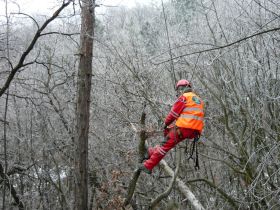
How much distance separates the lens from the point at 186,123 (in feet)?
18.8

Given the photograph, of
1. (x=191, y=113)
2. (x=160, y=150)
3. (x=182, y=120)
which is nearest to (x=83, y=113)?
(x=160, y=150)

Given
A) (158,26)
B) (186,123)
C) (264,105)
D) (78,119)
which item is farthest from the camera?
(158,26)

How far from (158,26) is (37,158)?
6.46m

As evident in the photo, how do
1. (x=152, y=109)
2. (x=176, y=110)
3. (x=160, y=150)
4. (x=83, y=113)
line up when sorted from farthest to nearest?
(x=152, y=109)
(x=83, y=113)
(x=176, y=110)
(x=160, y=150)

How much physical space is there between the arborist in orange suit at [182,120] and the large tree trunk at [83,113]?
1218mm

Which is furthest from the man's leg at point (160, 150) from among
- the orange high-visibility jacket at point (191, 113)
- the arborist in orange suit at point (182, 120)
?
the orange high-visibility jacket at point (191, 113)

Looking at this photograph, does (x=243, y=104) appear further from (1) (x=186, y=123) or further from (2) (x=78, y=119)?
(2) (x=78, y=119)

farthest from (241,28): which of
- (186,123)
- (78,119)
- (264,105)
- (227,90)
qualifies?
(78,119)

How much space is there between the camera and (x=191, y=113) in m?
5.78

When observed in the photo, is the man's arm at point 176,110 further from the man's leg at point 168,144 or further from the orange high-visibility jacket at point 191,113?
the man's leg at point 168,144

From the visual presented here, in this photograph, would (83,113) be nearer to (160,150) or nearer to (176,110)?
(160,150)

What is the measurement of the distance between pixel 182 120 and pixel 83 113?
1.81m

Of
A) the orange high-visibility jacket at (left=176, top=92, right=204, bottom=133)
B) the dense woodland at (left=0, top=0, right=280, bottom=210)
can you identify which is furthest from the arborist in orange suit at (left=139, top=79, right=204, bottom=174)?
the dense woodland at (left=0, top=0, right=280, bottom=210)

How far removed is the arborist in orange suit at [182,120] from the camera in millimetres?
5715
